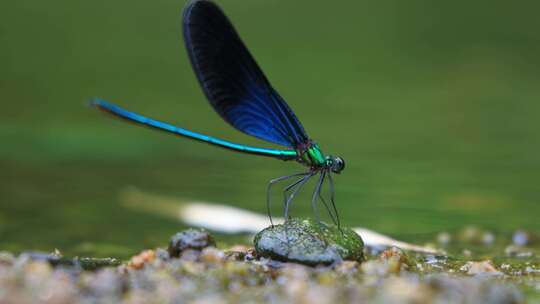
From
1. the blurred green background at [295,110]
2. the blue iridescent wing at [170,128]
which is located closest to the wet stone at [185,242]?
the blue iridescent wing at [170,128]

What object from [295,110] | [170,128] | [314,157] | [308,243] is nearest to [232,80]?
[170,128]

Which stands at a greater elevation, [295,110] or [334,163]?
[295,110]

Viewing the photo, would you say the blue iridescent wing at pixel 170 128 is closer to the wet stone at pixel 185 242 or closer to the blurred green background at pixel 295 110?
the wet stone at pixel 185 242

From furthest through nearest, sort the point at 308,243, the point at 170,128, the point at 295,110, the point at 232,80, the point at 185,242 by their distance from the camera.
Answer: the point at 295,110 → the point at 232,80 → the point at 170,128 → the point at 308,243 → the point at 185,242

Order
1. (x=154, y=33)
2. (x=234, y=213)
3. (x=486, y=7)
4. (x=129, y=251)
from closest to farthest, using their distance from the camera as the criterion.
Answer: (x=129, y=251) < (x=234, y=213) < (x=154, y=33) < (x=486, y=7)

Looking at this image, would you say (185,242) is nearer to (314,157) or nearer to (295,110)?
(314,157)

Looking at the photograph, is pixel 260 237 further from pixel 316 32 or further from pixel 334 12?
pixel 334 12

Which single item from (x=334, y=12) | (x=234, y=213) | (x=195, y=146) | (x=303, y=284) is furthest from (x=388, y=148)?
(x=334, y=12)
